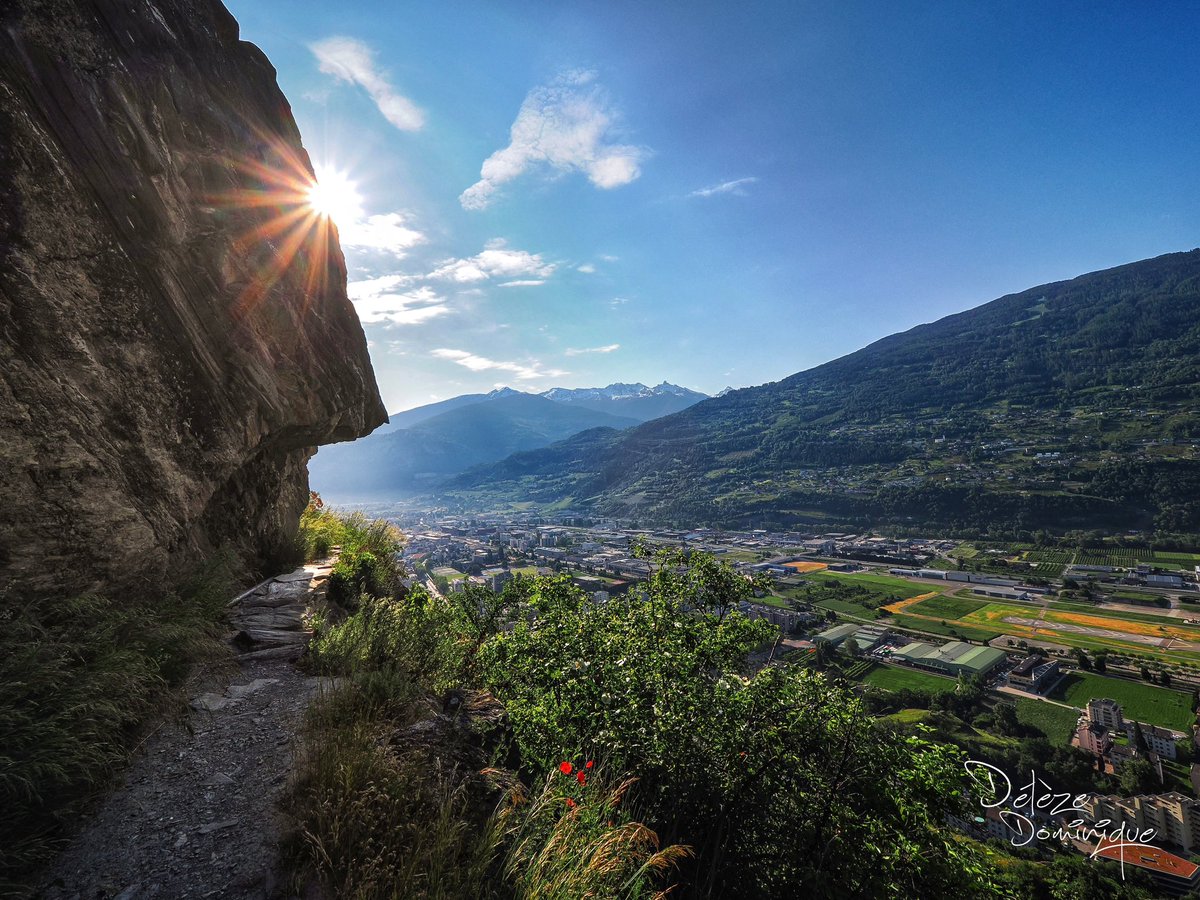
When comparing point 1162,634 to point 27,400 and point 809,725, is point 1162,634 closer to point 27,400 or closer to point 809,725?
point 809,725

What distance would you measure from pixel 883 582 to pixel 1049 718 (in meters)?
37.9

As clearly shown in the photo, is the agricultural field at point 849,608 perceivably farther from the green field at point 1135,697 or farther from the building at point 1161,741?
the building at point 1161,741

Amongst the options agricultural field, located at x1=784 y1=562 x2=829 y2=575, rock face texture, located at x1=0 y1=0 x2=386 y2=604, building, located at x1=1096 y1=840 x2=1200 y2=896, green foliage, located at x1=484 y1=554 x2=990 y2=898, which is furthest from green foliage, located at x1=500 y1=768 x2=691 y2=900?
agricultural field, located at x1=784 y1=562 x2=829 y2=575

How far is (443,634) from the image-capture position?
8938 millimetres

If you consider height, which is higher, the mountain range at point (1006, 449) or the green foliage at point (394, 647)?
the green foliage at point (394, 647)

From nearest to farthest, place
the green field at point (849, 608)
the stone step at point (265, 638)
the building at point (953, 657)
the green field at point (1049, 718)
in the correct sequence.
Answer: the stone step at point (265, 638)
the green field at point (1049, 718)
the building at point (953, 657)
the green field at point (849, 608)

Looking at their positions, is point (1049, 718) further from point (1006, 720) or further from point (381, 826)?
point (381, 826)

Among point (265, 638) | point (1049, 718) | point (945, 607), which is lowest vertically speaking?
point (945, 607)

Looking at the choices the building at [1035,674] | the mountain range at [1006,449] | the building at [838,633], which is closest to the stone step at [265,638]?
the building at [838,633]

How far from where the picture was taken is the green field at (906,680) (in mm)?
32406

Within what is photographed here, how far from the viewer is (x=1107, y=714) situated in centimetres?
2784

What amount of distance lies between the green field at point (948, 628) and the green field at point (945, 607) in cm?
301

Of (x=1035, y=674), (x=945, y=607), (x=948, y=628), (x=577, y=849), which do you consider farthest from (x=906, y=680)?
(x=577, y=849)

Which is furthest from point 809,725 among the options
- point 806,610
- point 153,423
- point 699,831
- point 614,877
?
point 806,610
